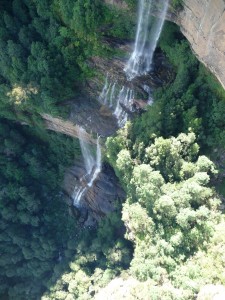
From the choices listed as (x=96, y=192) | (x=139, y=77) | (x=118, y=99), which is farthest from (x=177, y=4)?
(x=96, y=192)

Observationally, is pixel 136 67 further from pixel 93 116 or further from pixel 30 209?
pixel 30 209

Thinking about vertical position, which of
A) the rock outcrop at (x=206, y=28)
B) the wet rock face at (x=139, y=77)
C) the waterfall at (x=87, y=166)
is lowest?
the waterfall at (x=87, y=166)

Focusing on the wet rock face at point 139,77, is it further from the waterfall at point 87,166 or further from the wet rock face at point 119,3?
the waterfall at point 87,166

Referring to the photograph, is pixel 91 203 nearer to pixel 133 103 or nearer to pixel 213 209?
pixel 133 103

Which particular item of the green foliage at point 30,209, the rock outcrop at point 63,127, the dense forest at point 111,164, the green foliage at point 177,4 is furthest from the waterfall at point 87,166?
the green foliage at point 177,4

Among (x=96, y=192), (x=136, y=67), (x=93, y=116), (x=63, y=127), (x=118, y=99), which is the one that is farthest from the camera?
(x=96, y=192)

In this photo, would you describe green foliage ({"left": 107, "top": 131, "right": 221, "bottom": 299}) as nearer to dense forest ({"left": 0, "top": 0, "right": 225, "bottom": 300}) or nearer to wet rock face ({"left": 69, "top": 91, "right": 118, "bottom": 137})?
dense forest ({"left": 0, "top": 0, "right": 225, "bottom": 300})

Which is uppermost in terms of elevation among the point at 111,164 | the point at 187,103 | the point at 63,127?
the point at 187,103
